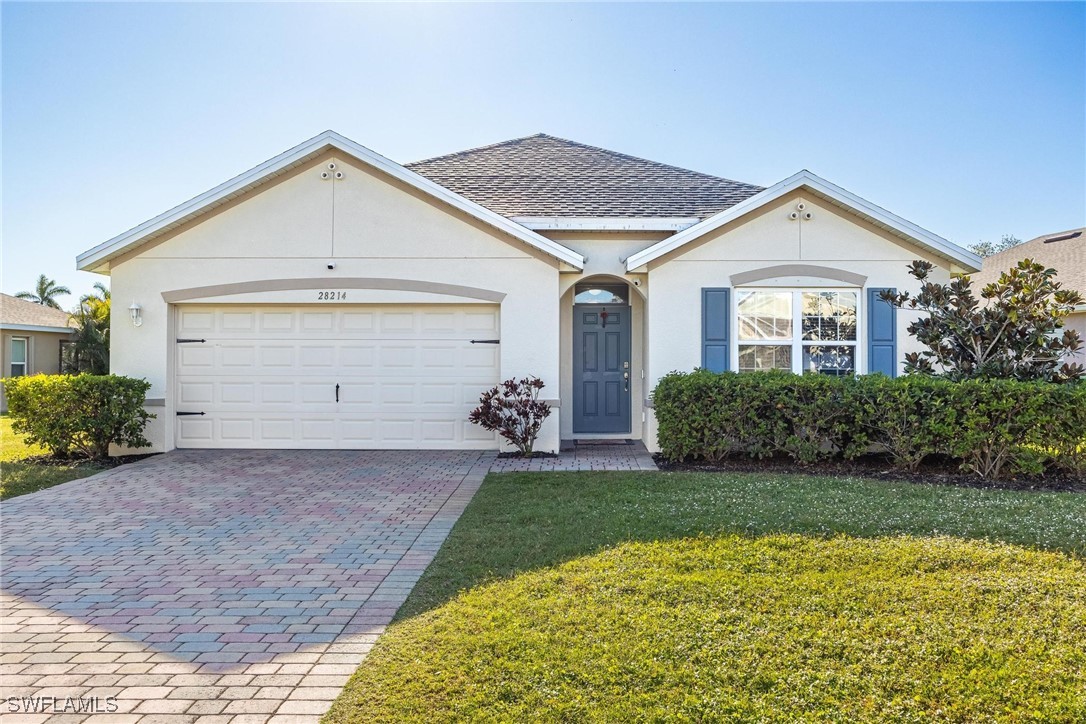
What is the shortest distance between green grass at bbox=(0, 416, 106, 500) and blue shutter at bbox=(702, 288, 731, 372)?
32.0 feet

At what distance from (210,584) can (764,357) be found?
28.8 ft

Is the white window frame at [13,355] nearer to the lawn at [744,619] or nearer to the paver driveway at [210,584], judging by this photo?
the paver driveway at [210,584]

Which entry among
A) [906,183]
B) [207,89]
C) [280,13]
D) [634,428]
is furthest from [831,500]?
[906,183]

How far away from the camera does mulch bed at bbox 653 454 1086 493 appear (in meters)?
8.10

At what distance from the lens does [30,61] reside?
10297 millimetres

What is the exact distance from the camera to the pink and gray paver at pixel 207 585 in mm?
3311

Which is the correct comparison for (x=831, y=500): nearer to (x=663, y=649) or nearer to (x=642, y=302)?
(x=663, y=649)

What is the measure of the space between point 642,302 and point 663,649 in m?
8.74

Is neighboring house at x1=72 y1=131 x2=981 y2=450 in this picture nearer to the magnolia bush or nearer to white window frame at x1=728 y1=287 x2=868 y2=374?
white window frame at x1=728 y1=287 x2=868 y2=374

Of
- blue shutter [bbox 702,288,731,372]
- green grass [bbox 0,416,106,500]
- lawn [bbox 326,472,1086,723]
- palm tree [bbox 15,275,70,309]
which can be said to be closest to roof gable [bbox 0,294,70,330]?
green grass [bbox 0,416,106,500]

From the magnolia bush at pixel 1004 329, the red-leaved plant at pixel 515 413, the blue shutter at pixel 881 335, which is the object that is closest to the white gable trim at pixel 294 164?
the red-leaved plant at pixel 515 413

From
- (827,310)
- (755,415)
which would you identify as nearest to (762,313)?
(827,310)

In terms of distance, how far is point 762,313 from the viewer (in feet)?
35.2

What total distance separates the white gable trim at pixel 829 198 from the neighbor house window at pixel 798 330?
126cm
